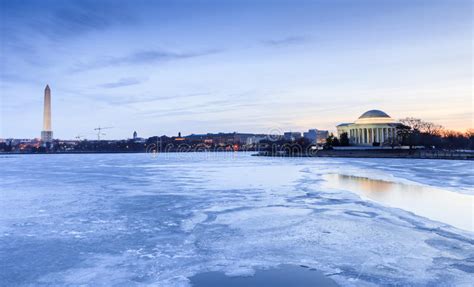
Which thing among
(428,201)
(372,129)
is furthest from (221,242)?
(372,129)

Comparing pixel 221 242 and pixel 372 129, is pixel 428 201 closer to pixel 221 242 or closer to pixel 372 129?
pixel 221 242

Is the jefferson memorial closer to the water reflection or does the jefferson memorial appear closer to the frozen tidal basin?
the water reflection

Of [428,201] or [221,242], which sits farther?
[428,201]

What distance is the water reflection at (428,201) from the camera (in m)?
10.6

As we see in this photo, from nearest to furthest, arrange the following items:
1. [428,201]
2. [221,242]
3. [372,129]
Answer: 1. [221,242]
2. [428,201]
3. [372,129]

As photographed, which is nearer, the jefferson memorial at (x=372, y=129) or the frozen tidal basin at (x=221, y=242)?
the frozen tidal basin at (x=221, y=242)

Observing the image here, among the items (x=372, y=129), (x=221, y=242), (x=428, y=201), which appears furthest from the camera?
(x=372, y=129)

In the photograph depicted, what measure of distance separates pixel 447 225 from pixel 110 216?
8.46 metres

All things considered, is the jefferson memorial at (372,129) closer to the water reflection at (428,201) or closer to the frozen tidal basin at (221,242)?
the water reflection at (428,201)

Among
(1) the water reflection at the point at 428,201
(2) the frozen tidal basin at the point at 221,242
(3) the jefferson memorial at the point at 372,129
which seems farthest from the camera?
(3) the jefferson memorial at the point at 372,129

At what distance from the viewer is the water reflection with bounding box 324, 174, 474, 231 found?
10.6 metres

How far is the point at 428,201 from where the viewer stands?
13.6 m

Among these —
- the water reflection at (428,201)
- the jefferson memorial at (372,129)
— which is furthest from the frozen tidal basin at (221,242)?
the jefferson memorial at (372,129)

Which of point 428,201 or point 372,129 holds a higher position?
point 372,129
